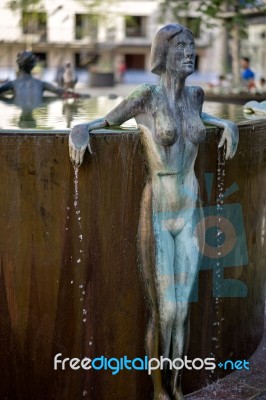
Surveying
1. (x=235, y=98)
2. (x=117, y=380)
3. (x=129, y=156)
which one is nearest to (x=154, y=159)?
(x=129, y=156)

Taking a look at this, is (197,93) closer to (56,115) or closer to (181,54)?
(181,54)

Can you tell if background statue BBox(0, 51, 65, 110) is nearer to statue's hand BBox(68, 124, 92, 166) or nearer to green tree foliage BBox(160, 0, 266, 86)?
statue's hand BBox(68, 124, 92, 166)

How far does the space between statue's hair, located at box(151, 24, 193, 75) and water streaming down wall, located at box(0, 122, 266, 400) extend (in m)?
0.41

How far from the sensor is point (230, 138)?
4.20 metres

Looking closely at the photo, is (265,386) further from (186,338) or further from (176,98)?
(176,98)

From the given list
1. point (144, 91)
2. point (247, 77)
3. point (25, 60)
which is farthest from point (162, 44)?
point (247, 77)

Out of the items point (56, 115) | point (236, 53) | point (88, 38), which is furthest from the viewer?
point (88, 38)

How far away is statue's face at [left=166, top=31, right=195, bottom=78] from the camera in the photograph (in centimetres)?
378

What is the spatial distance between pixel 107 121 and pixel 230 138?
2.47 feet

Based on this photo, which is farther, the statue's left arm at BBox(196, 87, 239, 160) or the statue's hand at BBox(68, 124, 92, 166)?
the statue's left arm at BBox(196, 87, 239, 160)

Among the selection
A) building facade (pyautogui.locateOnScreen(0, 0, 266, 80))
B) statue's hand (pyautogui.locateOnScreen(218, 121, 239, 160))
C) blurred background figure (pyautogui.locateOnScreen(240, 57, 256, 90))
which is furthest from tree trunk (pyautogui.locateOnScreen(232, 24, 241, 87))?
building facade (pyautogui.locateOnScreen(0, 0, 266, 80))

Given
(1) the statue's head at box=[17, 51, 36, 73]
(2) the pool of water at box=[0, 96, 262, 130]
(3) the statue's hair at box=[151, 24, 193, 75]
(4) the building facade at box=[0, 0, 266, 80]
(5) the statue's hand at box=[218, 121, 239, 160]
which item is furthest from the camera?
(4) the building facade at box=[0, 0, 266, 80]

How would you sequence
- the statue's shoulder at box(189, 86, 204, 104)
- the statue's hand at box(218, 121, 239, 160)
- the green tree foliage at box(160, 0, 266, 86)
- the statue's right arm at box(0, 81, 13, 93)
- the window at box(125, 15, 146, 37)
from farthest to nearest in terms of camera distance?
the window at box(125, 15, 146, 37) < the green tree foliage at box(160, 0, 266, 86) < the statue's right arm at box(0, 81, 13, 93) < the statue's hand at box(218, 121, 239, 160) < the statue's shoulder at box(189, 86, 204, 104)

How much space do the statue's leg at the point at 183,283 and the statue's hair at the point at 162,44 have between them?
91cm
